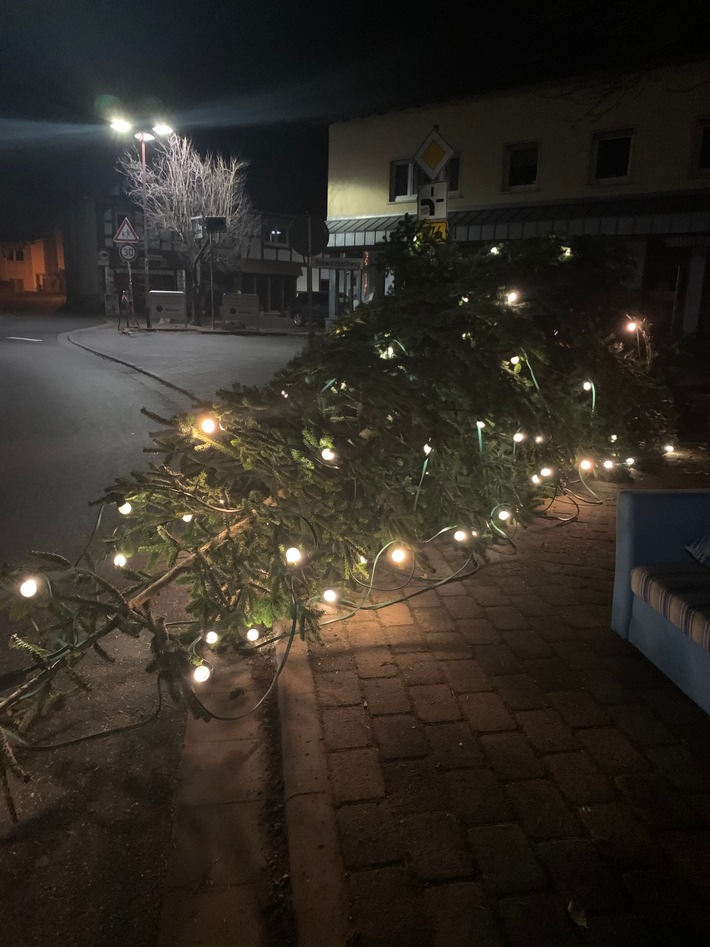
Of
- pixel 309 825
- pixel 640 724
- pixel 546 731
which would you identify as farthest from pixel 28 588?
pixel 640 724

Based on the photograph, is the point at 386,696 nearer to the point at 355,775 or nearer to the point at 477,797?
the point at 355,775

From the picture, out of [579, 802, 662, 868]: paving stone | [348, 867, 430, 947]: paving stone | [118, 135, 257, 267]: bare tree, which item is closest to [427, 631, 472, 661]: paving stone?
[579, 802, 662, 868]: paving stone

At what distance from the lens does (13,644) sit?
2.71m

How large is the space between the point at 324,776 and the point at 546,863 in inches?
35.5

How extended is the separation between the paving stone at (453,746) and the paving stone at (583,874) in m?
0.49

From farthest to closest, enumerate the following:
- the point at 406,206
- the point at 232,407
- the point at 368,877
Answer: the point at 406,206, the point at 232,407, the point at 368,877

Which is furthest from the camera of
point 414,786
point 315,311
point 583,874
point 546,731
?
point 315,311

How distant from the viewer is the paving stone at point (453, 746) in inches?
110

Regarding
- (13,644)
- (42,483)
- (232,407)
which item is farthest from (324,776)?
(42,483)

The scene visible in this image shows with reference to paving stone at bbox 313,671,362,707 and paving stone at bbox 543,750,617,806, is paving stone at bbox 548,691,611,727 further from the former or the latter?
paving stone at bbox 313,671,362,707

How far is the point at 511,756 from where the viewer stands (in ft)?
9.33

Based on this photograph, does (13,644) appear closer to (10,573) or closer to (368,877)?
(10,573)

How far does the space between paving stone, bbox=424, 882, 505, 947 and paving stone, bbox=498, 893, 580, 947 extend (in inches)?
1.8

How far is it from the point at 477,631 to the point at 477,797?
1.42 metres
